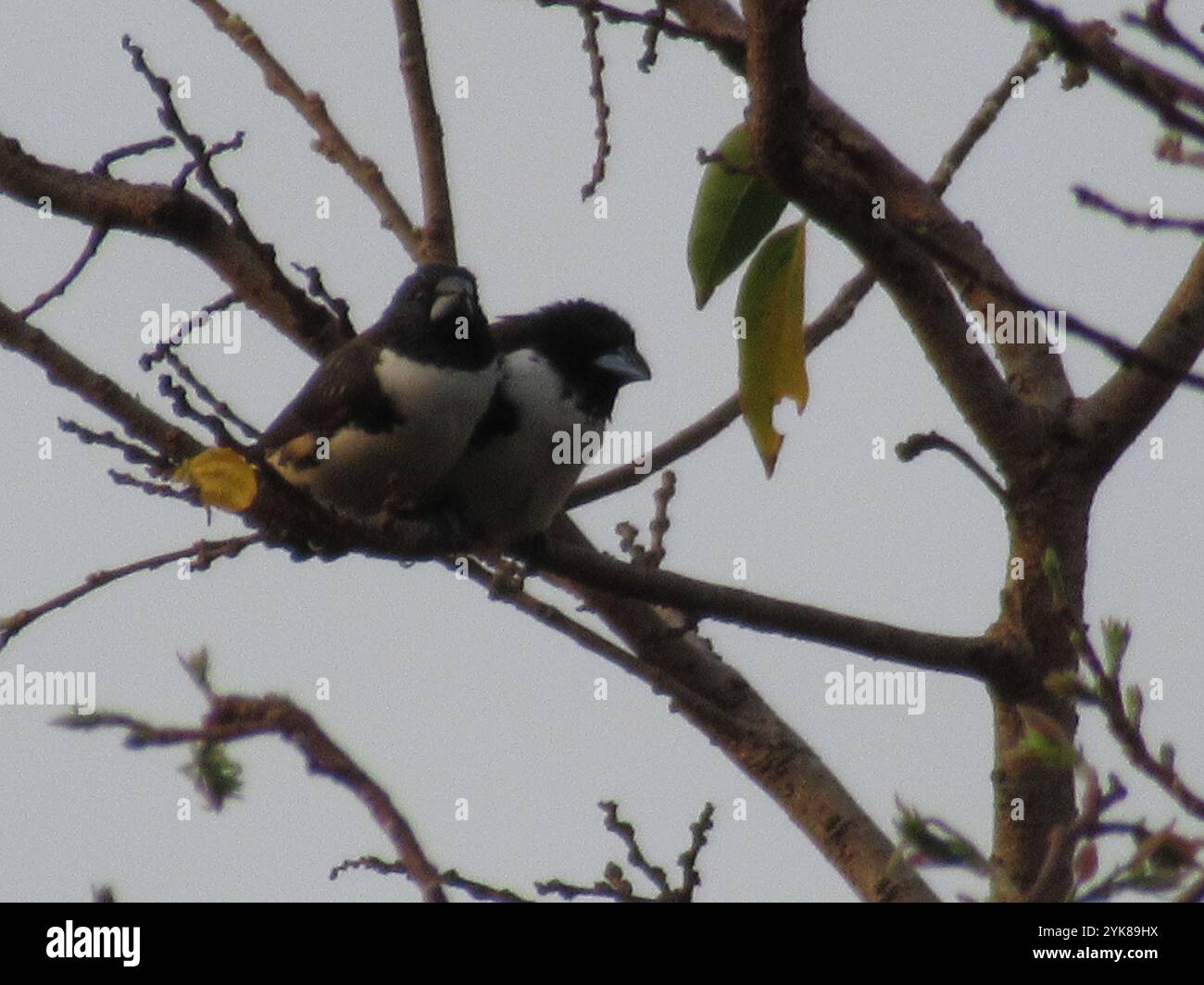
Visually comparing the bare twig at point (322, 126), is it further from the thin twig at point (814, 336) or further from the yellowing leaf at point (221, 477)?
the yellowing leaf at point (221, 477)

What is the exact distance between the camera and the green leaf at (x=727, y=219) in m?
3.07

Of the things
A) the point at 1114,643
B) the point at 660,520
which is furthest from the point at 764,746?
the point at 1114,643

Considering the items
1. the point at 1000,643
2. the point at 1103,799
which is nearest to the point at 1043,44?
the point at 1000,643

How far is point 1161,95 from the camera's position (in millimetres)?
1415

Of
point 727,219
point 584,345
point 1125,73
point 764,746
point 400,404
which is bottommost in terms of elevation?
point 1125,73

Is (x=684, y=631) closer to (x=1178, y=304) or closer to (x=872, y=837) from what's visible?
(x=872, y=837)

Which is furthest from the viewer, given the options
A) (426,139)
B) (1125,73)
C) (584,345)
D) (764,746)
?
(584,345)

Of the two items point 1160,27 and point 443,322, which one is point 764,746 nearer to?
point 443,322

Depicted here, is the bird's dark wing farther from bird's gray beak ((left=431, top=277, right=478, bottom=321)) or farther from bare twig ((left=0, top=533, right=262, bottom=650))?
bare twig ((left=0, top=533, right=262, bottom=650))

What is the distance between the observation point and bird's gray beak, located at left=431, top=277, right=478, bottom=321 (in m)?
4.30

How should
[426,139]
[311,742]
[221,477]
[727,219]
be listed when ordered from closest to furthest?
[311,742]
[221,477]
[727,219]
[426,139]

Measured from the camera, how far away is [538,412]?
439cm

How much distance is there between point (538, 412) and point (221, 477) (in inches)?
79.8

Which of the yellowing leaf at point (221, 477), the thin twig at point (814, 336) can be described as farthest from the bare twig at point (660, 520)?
the yellowing leaf at point (221, 477)
